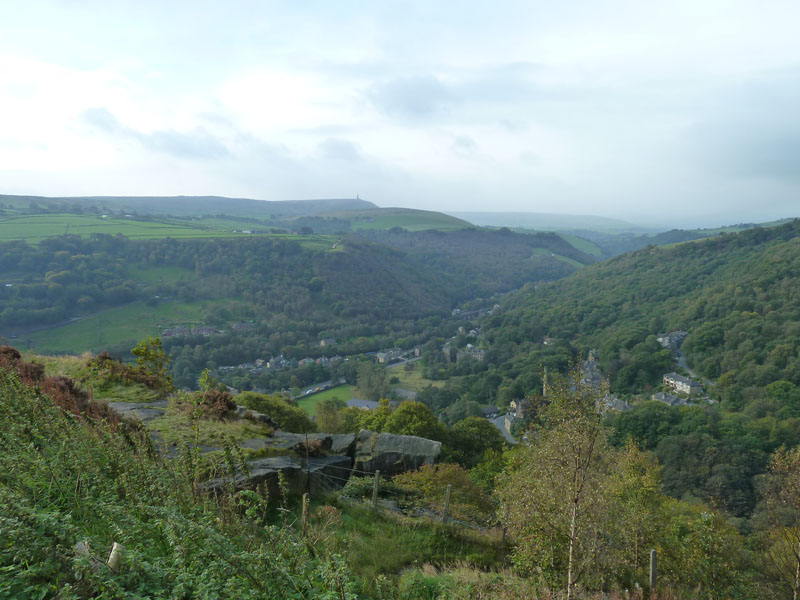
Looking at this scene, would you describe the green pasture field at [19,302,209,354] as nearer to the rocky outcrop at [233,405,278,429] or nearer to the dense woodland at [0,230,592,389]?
the dense woodland at [0,230,592,389]

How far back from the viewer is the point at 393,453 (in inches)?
653

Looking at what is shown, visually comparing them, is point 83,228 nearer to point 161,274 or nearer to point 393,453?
point 161,274

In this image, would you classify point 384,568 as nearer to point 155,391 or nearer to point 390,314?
point 155,391

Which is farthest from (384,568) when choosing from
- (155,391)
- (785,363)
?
(785,363)

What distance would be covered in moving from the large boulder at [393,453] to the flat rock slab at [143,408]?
23.1 ft

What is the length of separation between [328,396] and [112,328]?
37.7 m

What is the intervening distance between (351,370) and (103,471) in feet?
212

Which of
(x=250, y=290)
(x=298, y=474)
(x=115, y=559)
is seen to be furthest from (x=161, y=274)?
(x=115, y=559)

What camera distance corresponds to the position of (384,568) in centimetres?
751

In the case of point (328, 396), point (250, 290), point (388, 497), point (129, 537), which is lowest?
point (328, 396)

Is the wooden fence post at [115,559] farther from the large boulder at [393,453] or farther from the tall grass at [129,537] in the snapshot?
the large boulder at [393,453]

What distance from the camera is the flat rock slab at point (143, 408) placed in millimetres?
11305

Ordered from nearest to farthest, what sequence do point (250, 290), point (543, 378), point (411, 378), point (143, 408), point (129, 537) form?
point (129, 537) < point (543, 378) < point (143, 408) < point (411, 378) < point (250, 290)

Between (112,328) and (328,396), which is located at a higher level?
(112,328)
